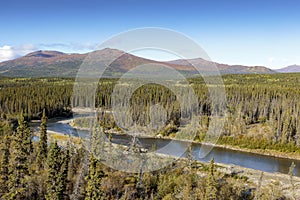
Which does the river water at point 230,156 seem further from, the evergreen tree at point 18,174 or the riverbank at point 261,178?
the evergreen tree at point 18,174

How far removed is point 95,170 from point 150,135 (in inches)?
1244

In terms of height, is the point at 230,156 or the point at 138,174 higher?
the point at 138,174

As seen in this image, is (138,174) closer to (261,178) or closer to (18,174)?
(18,174)

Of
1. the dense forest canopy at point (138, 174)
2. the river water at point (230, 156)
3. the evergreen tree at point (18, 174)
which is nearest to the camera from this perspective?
the evergreen tree at point (18, 174)

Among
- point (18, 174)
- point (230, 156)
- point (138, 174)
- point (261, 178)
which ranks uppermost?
point (18, 174)

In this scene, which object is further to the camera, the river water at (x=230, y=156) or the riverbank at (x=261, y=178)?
the river water at (x=230, y=156)

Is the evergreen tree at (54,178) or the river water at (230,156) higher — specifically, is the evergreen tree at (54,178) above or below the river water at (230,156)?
above

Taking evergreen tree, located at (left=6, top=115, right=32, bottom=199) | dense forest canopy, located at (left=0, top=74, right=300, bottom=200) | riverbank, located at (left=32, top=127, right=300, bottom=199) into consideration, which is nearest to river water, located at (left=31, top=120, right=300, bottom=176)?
dense forest canopy, located at (left=0, top=74, right=300, bottom=200)

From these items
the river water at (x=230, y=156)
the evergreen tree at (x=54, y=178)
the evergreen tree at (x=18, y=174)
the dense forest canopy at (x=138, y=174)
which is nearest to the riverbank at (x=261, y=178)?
the dense forest canopy at (x=138, y=174)

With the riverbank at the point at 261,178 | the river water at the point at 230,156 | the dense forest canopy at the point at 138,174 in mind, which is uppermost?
the dense forest canopy at the point at 138,174

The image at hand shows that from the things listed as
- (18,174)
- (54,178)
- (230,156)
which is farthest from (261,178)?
(18,174)

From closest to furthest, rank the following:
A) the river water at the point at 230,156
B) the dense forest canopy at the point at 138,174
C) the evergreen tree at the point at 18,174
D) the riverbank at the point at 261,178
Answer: the evergreen tree at the point at 18,174, the dense forest canopy at the point at 138,174, the riverbank at the point at 261,178, the river water at the point at 230,156

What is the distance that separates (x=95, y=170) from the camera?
869 inches

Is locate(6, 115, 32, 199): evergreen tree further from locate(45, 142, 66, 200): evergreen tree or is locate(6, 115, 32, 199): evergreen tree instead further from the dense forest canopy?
locate(45, 142, 66, 200): evergreen tree
